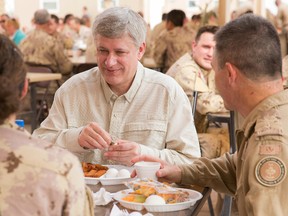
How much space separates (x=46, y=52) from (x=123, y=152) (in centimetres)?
578

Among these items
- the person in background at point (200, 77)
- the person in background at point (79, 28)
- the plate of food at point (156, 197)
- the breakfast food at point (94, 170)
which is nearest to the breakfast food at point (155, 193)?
the plate of food at point (156, 197)

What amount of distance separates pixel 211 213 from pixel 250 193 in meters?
2.70

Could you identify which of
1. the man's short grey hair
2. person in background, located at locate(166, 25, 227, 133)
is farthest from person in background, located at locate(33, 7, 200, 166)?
person in background, located at locate(166, 25, 227, 133)

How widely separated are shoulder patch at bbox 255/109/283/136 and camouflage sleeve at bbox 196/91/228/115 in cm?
253

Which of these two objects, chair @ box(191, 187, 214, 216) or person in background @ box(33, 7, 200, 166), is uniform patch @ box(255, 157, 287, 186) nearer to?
chair @ box(191, 187, 214, 216)

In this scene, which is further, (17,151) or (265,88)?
(265,88)

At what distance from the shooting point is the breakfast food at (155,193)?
1.90 m

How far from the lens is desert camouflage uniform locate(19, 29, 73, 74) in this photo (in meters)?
7.90

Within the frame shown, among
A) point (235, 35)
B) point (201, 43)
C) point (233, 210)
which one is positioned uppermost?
point (235, 35)

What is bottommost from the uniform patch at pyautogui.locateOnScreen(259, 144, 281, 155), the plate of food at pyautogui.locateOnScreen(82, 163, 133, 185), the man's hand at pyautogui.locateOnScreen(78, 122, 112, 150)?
the plate of food at pyautogui.locateOnScreen(82, 163, 133, 185)

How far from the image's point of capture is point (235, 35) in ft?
6.09

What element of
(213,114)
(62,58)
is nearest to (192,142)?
(213,114)

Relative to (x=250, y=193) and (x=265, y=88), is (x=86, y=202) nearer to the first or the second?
(x=250, y=193)

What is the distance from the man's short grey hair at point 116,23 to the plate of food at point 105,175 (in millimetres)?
554
